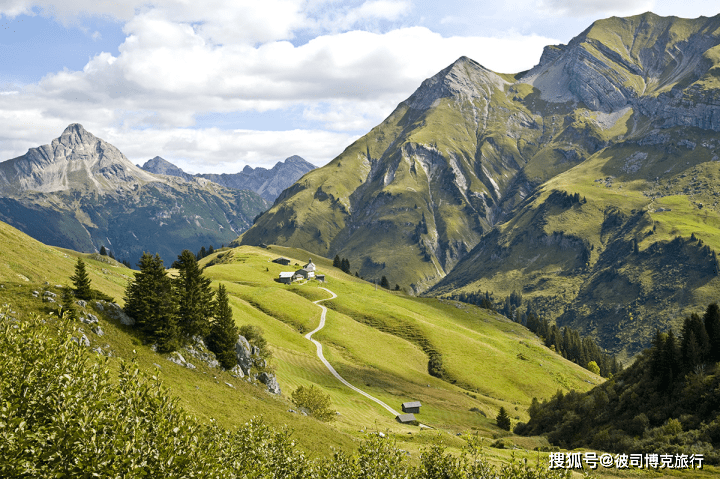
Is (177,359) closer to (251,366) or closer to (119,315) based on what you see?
(119,315)

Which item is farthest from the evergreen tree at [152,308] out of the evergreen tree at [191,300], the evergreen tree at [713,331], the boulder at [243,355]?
the evergreen tree at [713,331]

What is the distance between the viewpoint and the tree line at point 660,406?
192 ft

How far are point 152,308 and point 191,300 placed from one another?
22.0ft

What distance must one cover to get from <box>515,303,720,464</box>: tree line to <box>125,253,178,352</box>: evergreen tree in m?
61.6

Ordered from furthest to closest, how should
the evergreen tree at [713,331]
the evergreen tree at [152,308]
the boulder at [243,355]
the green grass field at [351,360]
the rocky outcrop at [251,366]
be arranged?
the evergreen tree at [713,331] < the boulder at [243,355] < the rocky outcrop at [251,366] < the evergreen tree at [152,308] < the green grass field at [351,360]

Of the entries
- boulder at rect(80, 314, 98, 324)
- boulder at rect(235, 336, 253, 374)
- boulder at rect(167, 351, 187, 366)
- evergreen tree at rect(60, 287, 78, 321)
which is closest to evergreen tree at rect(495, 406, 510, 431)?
boulder at rect(235, 336, 253, 374)

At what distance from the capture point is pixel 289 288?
6417 inches

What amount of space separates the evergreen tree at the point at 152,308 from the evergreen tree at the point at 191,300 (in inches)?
112

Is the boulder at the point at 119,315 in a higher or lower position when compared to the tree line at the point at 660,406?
higher

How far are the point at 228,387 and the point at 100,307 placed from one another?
17554 mm

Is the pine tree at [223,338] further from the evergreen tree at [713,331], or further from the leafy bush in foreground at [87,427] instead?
the evergreen tree at [713,331]

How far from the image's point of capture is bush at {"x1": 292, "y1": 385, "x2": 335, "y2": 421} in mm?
66562

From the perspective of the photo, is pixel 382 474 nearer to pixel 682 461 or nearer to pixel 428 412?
pixel 682 461

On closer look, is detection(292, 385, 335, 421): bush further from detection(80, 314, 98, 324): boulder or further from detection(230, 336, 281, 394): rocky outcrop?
detection(80, 314, 98, 324): boulder
